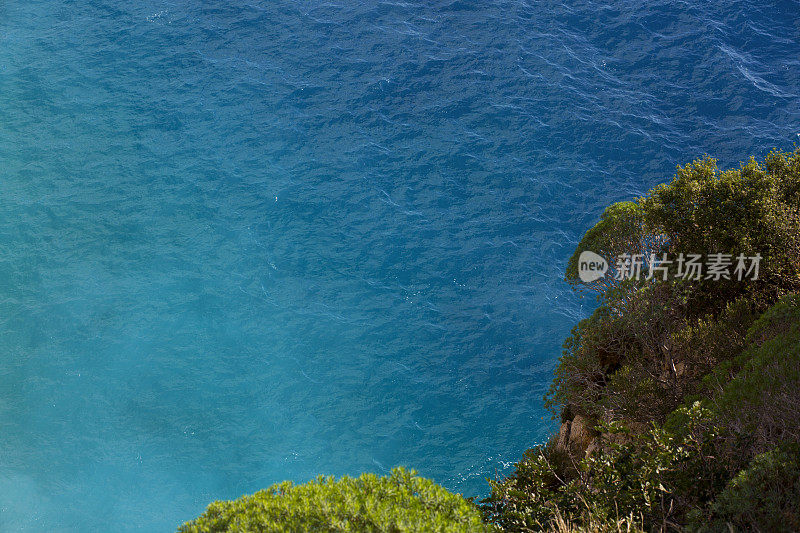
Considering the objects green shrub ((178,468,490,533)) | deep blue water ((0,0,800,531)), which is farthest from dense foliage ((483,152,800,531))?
deep blue water ((0,0,800,531))

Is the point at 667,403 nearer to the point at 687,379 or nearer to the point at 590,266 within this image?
the point at 687,379

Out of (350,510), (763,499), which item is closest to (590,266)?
(763,499)

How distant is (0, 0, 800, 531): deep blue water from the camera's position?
1468 centimetres

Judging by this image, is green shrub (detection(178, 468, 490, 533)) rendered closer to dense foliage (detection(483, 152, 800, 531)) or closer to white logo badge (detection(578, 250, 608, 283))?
dense foliage (detection(483, 152, 800, 531))

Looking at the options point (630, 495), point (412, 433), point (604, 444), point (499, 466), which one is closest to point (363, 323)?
point (412, 433)

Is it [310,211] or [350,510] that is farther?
[310,211]

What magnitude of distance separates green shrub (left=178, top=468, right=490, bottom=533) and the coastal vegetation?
1cm

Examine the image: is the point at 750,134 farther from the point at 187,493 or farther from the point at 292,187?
the point at 187,493

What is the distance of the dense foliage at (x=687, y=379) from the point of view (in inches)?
281

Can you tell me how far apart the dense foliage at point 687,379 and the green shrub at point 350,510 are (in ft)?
5.79

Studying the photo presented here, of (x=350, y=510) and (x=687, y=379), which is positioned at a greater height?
(x=687, y=379)

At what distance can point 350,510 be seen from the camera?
→ 5941 millimetres

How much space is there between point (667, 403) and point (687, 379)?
66 centimetres

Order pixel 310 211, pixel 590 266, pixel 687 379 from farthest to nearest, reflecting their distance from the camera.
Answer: pixel 310 211
pixel 590 266
pixel 687 379
